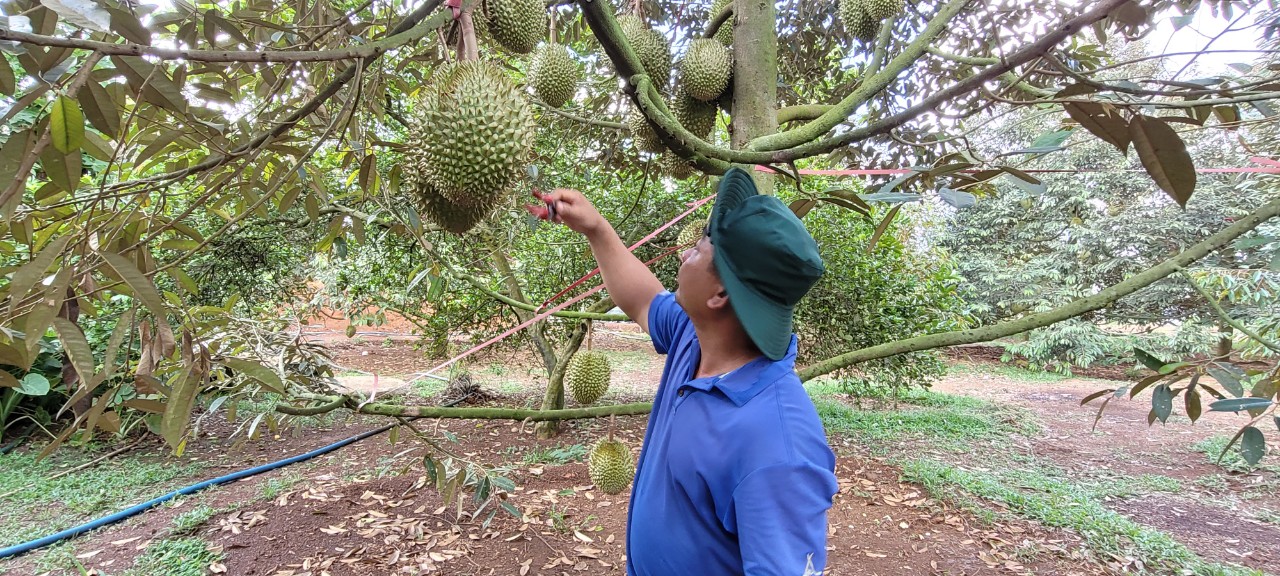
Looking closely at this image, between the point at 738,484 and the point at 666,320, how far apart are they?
51cm

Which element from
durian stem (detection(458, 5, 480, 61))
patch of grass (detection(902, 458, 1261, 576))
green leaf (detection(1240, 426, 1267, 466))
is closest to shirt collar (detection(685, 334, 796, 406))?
durian stem (detection(458, 5, 480, 61))

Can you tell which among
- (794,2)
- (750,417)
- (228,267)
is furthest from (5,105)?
(228,267)

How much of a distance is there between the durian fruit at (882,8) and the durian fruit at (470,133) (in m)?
1.41

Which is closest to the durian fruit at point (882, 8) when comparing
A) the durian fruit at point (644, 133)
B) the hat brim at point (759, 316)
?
the durian fruit at point (644, 133)

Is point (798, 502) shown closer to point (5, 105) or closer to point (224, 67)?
point (5, 105)

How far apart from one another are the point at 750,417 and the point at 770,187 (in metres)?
0.63

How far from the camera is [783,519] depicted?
29.8 inches

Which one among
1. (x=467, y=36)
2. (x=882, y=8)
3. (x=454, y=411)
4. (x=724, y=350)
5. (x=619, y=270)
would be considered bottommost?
(x=454, y=411)

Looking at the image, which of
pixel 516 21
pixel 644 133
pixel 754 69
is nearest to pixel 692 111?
pixel 644 133

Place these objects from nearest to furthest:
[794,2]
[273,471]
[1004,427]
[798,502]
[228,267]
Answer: [798,502] < [794,2] < [273,471] < [228,267] < [1004,427]

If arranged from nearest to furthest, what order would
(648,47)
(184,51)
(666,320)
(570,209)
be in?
(184,51), (570,209), (666,320), (648,47)

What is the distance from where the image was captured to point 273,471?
3219 millimetres

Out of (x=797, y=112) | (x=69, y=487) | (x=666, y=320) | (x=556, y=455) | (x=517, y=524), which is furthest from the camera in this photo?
(x=556, y=455)

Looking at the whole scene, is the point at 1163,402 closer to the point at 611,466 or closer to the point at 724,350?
the point at 724,350
